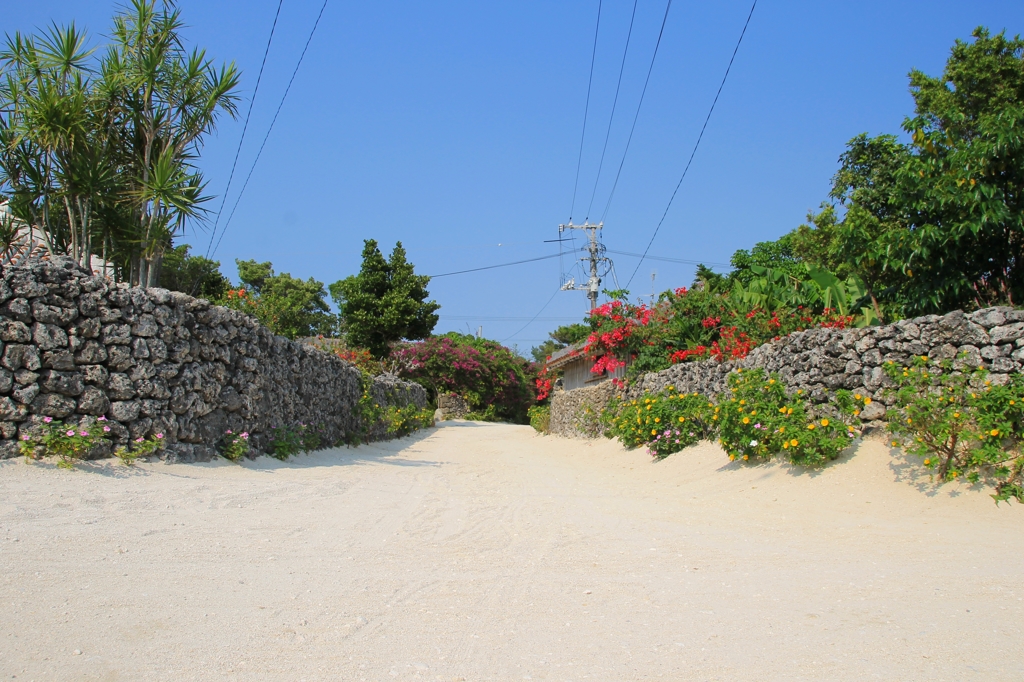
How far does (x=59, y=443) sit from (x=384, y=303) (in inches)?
1066

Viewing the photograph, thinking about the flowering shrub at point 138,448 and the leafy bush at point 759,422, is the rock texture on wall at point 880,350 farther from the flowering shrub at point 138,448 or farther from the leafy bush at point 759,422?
the flowering shrub at point 138,448

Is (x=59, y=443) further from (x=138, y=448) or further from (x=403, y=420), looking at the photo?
(x=403, y=420)

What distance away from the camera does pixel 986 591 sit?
4.52m

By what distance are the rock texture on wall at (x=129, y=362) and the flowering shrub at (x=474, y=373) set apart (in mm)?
27081

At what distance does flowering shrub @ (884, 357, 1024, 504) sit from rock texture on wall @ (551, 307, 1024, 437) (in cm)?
23

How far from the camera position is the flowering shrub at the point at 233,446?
30.8 ft

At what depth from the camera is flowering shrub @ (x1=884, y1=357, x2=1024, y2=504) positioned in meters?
6.59

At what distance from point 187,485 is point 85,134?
579cm

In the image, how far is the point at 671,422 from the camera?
1288cm

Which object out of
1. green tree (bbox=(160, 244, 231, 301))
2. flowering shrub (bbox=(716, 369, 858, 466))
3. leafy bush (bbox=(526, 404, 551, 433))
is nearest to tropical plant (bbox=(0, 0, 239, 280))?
flowering shrub (bbox=(716, 369, 858, 466))

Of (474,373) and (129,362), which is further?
(474,373)

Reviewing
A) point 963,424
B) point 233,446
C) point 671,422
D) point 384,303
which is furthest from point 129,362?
point 384,303

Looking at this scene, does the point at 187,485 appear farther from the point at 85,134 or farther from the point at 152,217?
the point at 85,134

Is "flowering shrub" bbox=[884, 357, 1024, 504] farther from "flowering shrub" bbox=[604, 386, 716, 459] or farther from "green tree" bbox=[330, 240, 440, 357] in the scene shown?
"green tree" bbox=[330, 240, 440, 357]
